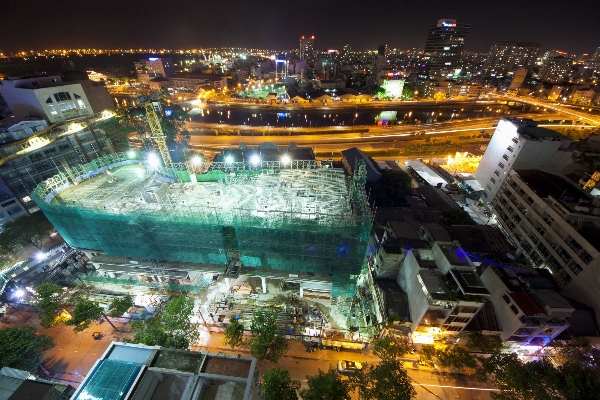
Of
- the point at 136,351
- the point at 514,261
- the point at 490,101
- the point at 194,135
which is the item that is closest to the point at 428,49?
the point at 490,101

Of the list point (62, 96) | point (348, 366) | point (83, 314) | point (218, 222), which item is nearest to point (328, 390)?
point (348, 366)

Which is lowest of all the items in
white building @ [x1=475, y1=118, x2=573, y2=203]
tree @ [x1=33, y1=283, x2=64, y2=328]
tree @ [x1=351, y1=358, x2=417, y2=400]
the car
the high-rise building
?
tree @ [x1=33, y1=283, x2=64, y2=328]

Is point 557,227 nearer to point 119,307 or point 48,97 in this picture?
point 119,307

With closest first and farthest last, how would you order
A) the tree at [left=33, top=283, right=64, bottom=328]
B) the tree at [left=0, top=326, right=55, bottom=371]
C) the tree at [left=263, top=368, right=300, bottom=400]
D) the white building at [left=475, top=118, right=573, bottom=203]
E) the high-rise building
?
the tree at [left=263, top=368, right=300, bottom=400] → the tree at [left=0, top=326, right=55, bottom=371] → the tree at [left=33, top=283, right=64, bottom=328] → the white building at [left=475, top=118, right=573, bottom=203] → the high-rise building

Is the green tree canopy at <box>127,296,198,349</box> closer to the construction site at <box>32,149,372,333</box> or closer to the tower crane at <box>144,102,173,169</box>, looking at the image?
the construction site at <box>32,149,372,333</box>

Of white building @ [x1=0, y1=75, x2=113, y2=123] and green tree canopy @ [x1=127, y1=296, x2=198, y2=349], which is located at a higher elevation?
white building @ [x1=0, y1=75, x2=113, y2=123]

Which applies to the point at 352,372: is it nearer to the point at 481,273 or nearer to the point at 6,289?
the point at 481,273

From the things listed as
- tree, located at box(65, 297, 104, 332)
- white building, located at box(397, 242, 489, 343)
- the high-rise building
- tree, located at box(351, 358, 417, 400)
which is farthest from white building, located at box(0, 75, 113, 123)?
the high-rise building
